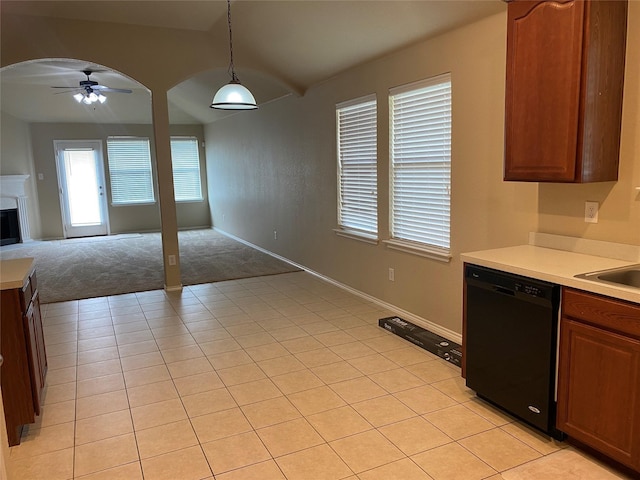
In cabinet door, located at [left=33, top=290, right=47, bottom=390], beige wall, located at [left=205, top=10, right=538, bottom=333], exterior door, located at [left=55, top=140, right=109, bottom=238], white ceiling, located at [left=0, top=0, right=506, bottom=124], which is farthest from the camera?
exterior door, located at [left=55, top=140, right=109, bottom=238]

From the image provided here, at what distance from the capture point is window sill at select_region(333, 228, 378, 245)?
16.0 ft

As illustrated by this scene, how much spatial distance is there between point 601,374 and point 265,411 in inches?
71.5

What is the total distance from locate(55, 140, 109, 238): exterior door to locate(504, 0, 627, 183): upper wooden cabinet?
9764mm

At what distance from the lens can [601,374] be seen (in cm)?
213

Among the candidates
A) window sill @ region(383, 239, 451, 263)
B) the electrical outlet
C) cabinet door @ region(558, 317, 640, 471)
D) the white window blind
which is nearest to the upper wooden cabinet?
the electrical outlet

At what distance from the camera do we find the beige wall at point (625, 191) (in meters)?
2.43

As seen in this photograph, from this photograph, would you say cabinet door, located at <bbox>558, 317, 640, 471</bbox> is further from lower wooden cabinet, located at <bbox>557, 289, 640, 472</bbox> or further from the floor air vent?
the floor air vent

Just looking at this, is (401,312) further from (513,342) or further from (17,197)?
(17,197)

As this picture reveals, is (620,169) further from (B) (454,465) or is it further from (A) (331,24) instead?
(A) (331,24)

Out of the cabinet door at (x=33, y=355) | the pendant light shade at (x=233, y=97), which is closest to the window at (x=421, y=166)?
the pendant light shade at (x=233, y=97)

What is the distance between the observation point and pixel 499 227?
3316mm

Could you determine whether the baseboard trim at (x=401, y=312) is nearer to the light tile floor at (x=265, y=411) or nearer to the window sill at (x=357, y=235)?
the light tile floor at (x=265, y=411)

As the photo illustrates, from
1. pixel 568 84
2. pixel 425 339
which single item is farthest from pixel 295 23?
pixel 425 339

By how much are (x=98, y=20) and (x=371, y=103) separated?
9.87ft
